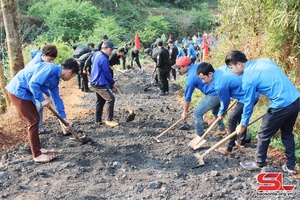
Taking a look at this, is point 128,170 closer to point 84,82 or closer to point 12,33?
point 12,33

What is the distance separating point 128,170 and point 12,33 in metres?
3.80

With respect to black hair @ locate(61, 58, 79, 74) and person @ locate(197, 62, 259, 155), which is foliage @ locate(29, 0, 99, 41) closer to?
black hair @ locate(61, 58, 79, 74)

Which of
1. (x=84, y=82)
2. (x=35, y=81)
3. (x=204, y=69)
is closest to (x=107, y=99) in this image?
(x=35, y=81)

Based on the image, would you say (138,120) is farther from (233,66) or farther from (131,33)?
(131,33)

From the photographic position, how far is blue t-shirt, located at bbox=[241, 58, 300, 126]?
11.6 ft

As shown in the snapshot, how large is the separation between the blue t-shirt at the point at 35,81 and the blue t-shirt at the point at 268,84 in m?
2.59


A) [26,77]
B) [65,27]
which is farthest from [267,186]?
[65,27]

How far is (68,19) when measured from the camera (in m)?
21.7

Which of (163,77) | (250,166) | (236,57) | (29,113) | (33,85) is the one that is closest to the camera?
(236,57)

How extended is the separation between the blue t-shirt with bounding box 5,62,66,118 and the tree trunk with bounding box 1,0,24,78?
214 cm

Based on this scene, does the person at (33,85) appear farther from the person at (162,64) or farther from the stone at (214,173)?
the person at (162,64)

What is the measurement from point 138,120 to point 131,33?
22895 mm

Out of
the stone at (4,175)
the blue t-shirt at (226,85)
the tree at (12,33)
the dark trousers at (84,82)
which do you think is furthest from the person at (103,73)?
the dark trousers at (84,82)

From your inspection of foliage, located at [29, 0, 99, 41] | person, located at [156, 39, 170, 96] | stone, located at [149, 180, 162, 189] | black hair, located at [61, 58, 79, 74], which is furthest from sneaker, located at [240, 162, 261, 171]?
foliage, located at [29, 0, 99, 41]
